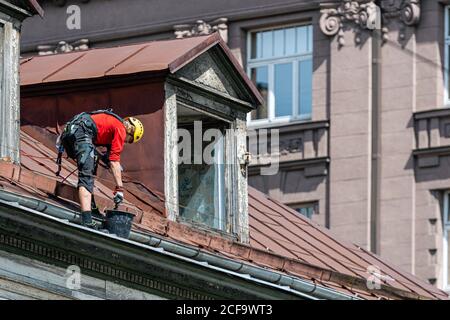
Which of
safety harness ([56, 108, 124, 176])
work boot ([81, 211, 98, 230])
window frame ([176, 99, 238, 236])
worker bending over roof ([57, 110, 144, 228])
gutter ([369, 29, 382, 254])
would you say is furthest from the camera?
gutter ([369, 29, 382, 254])

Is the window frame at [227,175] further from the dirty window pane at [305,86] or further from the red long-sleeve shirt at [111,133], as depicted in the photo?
the dirty window pane at [305,86]

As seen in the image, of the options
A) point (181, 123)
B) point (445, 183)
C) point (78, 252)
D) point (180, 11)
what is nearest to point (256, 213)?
point (181, 123)

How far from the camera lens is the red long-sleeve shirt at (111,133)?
2731cm

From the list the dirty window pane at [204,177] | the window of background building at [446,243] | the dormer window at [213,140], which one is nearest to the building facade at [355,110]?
the window of background building at [446,243]

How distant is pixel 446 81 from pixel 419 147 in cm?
141

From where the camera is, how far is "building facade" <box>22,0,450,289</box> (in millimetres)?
48906

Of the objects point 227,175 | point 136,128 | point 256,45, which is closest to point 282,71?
point 256,45

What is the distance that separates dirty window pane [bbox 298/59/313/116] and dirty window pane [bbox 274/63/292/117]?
26 centimetres

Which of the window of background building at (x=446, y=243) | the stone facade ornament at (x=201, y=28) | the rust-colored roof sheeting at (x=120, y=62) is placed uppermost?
the stone facade ornament at (x=201, y=28)

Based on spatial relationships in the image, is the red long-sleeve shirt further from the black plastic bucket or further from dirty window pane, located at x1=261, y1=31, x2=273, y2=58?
dirty window pane, located at x1=261, y1=31, x2=273, y2=58

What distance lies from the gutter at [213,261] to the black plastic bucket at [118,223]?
5.3 inches

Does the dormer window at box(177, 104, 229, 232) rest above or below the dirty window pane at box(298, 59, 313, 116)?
below

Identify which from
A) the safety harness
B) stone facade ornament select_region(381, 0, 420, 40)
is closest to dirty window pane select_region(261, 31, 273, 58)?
stone facade ornament select_region(381, 0, 420, 40)

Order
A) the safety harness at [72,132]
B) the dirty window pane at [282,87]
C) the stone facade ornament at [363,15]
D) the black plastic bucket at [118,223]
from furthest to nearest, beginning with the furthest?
the dirty window pane at [282,87], the stone facade ornament at [363,15], the safety harness at [72,132], the black plastic bucket at [118,223]
